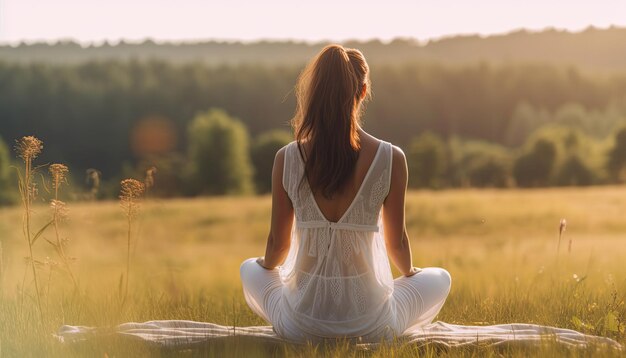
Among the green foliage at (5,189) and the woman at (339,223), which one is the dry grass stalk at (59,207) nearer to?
the woman at (339,223)

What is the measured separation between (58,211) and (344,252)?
1683 millimetres

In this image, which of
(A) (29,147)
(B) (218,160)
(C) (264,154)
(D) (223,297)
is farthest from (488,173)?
(A) (29,147)

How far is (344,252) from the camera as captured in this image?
13.0ft

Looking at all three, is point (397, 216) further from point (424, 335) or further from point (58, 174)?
point (58, 174)

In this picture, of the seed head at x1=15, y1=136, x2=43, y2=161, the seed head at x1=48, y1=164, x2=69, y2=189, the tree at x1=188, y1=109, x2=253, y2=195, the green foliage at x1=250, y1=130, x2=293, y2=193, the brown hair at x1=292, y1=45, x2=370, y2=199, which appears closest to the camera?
the brown hair at x1=292, y1=45, x2=370, y2=199

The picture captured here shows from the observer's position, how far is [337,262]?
3.98 meters

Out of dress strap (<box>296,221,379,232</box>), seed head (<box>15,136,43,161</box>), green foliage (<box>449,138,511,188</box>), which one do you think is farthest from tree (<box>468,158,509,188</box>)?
seed head (<box>15,136,43,161</box>)

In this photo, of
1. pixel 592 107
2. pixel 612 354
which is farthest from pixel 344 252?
pixel 592 107

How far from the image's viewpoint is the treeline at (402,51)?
92.2 m

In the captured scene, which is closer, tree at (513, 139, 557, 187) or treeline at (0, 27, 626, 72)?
tree at (513, 139, 557, 187)

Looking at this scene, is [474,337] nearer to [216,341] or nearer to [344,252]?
[344,252]

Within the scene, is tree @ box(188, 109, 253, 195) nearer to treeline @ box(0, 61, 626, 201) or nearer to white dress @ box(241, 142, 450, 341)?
treeline @ box(0, 61, 626, 201)

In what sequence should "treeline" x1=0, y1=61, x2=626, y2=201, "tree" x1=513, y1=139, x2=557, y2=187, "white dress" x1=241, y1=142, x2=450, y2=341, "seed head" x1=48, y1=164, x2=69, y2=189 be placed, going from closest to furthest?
"white dress" x1=241, y1=142, x2=450, y2=341
"seed head" x1=48, y1=164, x2=69, y2=189
"tree" x1=513, y1=139, x2=557, y2=187
"treeline" x1=0, y1=61, x2=626, y2=201

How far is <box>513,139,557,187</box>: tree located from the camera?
66444 mm
